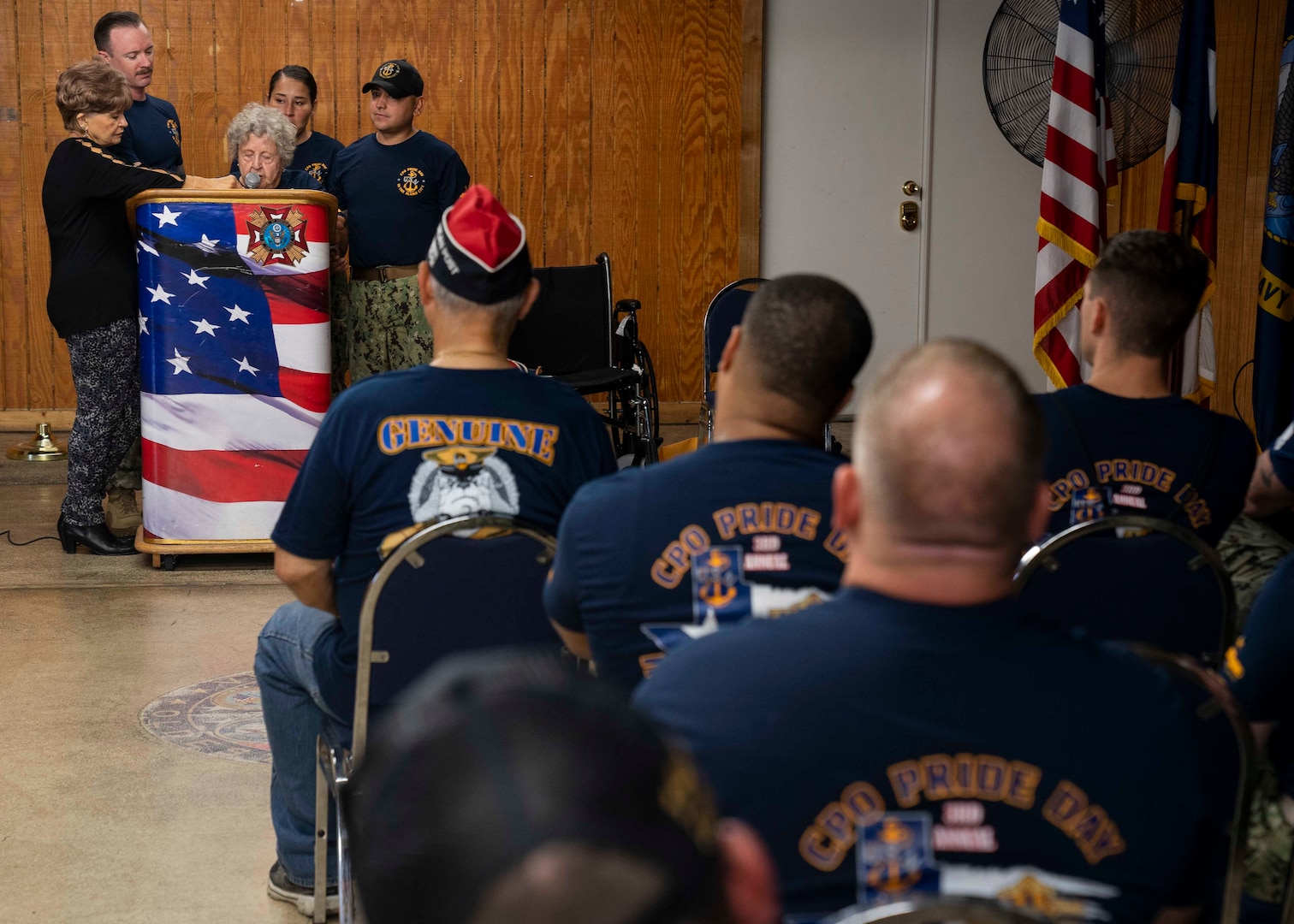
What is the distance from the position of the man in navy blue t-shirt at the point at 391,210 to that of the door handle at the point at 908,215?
268 cm

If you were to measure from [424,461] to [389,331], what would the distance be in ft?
13.0

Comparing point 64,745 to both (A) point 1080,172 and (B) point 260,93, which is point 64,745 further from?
(B) point 260,93

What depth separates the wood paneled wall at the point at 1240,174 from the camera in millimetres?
7258

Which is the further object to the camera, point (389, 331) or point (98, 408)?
point (389, 331)

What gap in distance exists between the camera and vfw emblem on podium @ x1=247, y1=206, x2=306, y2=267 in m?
4.55

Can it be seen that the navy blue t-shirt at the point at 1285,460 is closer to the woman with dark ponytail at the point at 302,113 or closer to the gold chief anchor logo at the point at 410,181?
the gold chief anchor logo at the point at 410,181

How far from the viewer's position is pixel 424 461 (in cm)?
199

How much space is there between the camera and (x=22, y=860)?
2.57 metres

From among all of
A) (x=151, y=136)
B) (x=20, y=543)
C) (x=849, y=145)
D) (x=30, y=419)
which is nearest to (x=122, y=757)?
(x=20, y=543)

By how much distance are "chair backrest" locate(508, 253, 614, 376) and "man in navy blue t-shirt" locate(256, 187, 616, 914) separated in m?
3.63

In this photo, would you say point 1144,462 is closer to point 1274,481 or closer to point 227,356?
point 1274,481

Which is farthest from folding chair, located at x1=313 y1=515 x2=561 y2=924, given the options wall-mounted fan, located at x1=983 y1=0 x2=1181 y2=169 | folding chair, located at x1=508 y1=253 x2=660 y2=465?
wall-mounted fan, located at x1=983 y1=0 x2=1181 y2=169

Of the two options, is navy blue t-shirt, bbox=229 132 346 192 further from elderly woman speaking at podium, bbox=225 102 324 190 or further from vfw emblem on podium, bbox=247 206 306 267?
vfw emblem on podium, bbox=247 206 306 267

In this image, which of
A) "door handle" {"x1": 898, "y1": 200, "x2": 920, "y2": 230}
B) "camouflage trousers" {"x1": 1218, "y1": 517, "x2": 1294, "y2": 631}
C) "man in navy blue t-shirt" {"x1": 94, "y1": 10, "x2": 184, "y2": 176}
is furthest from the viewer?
"door handle" {"x1": 898, "y1": 200, "x2": 920, "y2": 230}
